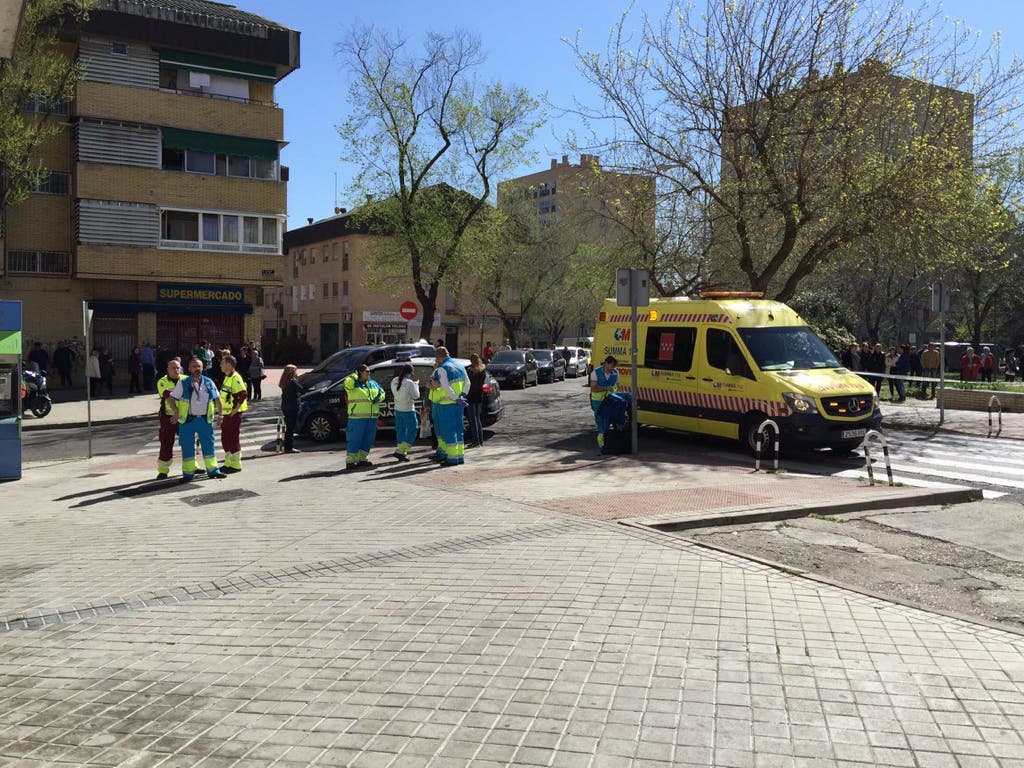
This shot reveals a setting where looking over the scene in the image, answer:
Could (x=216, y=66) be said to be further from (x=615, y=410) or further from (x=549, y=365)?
(x=615, y=410)

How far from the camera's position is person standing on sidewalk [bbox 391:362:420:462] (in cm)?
1329

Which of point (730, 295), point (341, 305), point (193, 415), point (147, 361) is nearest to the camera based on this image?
point (193, 415)

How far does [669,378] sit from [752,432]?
2012 mm

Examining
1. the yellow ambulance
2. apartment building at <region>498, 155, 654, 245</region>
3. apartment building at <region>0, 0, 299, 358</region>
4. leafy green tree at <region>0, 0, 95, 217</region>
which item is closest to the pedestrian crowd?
apartment building at <region>498, 155, 654, 245</region>

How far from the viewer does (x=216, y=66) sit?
32156mm

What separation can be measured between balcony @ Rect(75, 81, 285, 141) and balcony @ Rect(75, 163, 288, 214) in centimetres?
172

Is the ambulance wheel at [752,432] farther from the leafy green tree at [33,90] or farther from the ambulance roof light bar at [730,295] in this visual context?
the leafy green tree at [33,90]

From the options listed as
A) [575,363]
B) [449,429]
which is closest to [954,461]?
[449,429]

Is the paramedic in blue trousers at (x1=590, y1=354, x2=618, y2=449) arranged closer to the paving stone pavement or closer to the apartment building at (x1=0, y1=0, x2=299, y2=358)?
the paving stone pavement

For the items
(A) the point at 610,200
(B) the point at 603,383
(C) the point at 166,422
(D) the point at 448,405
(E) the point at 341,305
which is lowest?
(C) the point at 166,422

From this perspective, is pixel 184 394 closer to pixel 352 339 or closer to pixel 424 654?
pixel 424 654

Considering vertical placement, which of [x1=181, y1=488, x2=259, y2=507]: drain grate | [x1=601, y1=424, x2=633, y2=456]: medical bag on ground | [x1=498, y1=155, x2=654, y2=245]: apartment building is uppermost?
[x1=498, y1=155, x2=654, y2=245]: apartment building

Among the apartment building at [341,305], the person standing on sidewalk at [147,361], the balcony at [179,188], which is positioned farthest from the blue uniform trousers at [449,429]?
the apartment building at [341,305]

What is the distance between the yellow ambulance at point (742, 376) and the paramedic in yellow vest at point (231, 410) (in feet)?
23.1
